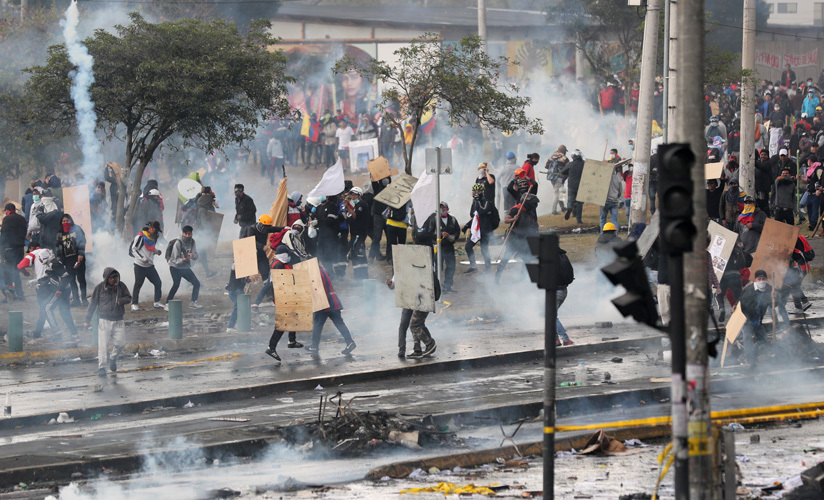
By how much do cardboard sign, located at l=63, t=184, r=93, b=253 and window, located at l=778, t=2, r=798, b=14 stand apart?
66.1 meters

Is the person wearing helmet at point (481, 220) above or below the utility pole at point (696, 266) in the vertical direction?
below

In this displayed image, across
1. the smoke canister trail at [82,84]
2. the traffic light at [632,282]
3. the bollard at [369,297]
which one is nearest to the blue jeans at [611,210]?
the bollard at [369,297]

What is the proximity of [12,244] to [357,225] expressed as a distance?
6334 millimetres

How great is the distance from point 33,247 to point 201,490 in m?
11.3

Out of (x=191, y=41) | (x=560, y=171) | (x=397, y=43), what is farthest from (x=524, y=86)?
(x=191, y=41)

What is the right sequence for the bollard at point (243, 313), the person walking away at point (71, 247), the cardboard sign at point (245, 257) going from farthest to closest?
the person walking away at point (71, 247) → the cardboard sign at point (245, 257) → the bollard at point (243, 313)

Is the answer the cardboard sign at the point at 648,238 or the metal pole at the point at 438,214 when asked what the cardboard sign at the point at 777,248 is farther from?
the metal pole at the point at 438,214

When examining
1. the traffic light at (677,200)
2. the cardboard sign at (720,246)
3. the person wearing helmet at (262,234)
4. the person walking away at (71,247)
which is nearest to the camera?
the traffic light at (677,200)

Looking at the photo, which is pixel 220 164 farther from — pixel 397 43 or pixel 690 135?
pixel 690 135

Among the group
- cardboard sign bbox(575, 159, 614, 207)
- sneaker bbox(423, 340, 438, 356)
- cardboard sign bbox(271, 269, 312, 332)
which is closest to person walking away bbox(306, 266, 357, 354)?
cardboard sign bbox(271, 269, 312, 332)

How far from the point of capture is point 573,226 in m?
24.7

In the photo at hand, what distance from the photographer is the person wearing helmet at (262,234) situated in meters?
19.2

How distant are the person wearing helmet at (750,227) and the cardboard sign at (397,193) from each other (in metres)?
5.79

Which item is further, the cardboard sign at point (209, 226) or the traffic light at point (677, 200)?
the cardboard sign at point (209, 226)
